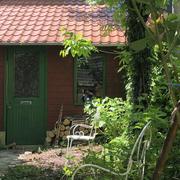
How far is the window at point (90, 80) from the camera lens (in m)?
11.4

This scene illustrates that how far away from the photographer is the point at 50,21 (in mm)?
11773

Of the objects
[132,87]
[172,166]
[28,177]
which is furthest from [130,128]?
[28,177]

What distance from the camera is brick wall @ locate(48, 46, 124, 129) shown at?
37.0ft

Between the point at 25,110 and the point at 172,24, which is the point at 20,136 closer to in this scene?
the point at 25,110

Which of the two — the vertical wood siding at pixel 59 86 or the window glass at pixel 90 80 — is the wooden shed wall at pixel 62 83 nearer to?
the vertical wood siding at pixel 59 86

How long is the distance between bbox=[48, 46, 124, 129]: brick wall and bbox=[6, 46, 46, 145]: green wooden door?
189 mm

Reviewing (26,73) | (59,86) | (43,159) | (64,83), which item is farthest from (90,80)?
(43,159)

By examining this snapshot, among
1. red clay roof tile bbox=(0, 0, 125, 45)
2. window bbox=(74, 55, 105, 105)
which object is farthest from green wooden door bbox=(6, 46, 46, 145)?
window bbox=(74, 55, 105, 105)

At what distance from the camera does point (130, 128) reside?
539cm

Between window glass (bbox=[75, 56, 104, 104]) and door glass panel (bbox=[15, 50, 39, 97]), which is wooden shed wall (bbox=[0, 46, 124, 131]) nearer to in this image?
window glass (bbox=[75, 56, 104, 104])

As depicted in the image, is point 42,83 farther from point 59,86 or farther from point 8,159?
point 8,159

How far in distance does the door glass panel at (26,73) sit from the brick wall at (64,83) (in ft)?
1.11

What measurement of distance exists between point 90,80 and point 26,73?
153 centimetres

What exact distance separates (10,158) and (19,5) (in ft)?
17.5
